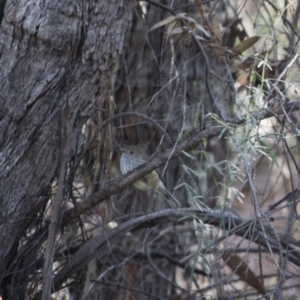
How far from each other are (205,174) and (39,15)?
2036 mm

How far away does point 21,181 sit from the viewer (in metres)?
2.44

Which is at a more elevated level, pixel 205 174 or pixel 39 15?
pixel 39 15

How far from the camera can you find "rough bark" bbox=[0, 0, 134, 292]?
2330 mm

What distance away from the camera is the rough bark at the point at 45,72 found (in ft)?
7.64

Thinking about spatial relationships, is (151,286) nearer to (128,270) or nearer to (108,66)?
(128,270)

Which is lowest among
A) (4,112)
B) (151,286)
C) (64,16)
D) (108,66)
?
(151,286)

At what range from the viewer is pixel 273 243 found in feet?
8.92

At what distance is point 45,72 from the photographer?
7.75ft

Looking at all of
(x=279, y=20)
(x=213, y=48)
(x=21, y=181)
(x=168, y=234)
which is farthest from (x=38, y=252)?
(x=168, y=234)

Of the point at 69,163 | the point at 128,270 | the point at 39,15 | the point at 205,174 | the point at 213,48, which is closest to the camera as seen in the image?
the point at 39,15

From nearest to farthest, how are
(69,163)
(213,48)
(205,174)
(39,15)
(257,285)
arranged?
(39,15) → (69,163) → (213,48) → (257,285) → (205,174)

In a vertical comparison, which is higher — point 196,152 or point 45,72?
point 45,72

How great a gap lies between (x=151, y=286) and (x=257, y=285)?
2.94 ft

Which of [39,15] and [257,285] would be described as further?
[257,285]
